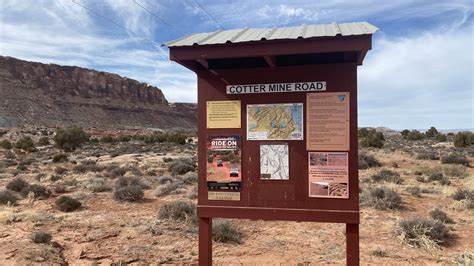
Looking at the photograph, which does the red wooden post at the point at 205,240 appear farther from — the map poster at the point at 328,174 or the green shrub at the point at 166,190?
the green shrub at the point at 166,190

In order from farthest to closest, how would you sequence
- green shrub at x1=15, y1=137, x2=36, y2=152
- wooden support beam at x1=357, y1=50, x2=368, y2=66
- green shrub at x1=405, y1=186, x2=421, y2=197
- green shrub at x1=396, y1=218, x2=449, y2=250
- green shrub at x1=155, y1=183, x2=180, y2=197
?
green shrub at x1=15, y1=137, x2=36, y2=152 < green shrub at x1=155, y1=183, x2=180, y2=197 < green shrub at x1=405, y1=186, x2=421, y2=197 < green shrub at x1=396, y1=218, x2=449, y2=250 < wooden support beam at x1=357, y1=50, x2=368, y2=66

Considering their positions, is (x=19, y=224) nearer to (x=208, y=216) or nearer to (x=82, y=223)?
(x=82, y=223)

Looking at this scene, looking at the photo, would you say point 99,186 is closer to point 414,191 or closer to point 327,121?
point 414,191

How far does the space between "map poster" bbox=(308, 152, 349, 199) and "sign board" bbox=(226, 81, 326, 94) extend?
75 cm

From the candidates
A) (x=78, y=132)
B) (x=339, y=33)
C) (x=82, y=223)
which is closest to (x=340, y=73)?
(x=339, y=33)

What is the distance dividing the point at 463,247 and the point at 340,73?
5.17 m

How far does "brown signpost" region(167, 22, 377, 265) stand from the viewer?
4445 millimetres

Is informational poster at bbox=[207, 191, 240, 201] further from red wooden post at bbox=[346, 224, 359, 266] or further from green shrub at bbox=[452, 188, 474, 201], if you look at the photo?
green shrub at bbox=[452, 188, 474, 201]

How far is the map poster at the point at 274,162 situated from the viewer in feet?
15.1

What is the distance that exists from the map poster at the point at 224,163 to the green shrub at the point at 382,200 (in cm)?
716

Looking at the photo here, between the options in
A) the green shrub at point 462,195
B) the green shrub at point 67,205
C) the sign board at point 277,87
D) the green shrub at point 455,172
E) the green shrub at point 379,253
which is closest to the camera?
the sign board at point 277,87

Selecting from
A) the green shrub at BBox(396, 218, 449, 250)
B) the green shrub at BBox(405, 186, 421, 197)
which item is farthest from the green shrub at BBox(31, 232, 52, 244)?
the green shrub at BBox(405, 186, 421, 197)

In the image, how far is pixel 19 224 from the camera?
876cm

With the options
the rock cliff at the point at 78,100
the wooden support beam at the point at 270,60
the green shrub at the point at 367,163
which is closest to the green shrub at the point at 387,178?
the green shrub at the point at 367,163
